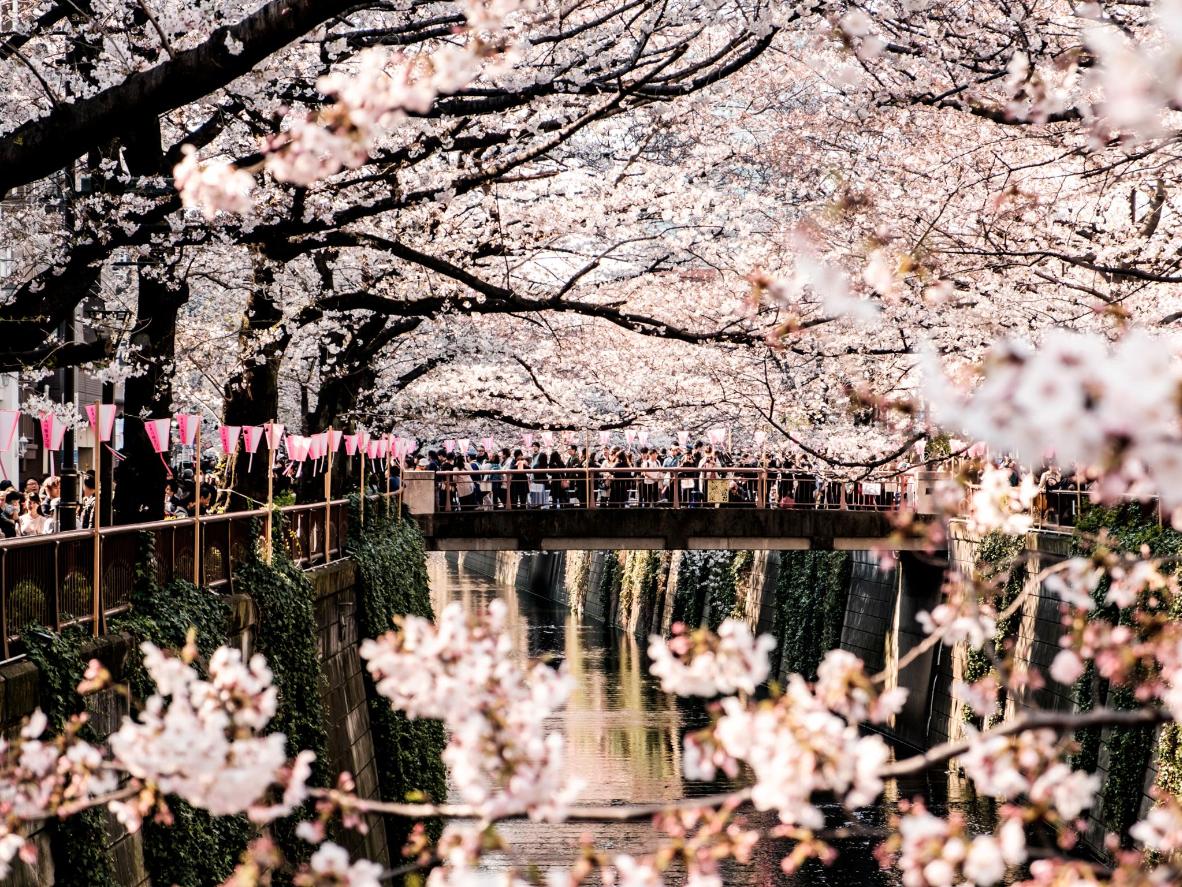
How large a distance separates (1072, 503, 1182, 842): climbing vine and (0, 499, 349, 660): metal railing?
31.9 ft

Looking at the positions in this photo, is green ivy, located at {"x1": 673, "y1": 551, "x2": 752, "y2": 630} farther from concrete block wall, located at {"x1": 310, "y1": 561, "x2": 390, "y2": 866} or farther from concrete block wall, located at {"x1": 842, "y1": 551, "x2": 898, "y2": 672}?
concrete block wall, located at {"x1": 310, "y1": 561, "x2": 390, "y2": 866}

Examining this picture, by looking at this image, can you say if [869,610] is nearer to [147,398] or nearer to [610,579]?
[610,579]

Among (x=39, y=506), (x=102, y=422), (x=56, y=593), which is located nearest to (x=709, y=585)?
(x=39, y=506)

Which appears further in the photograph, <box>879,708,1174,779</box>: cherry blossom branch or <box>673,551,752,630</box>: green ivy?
<box>673,551,752,630</box>: green ivy

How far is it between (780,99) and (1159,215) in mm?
5348

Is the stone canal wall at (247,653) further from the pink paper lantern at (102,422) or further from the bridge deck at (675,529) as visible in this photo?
the bridge deck at (675,529)

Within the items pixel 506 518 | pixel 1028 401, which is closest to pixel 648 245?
pixel 506 518

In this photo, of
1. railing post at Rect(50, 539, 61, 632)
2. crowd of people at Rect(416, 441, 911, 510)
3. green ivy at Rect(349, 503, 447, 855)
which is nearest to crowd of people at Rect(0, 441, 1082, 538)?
crowd of people at Rect(416, 441, 911, 510)

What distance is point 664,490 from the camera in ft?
119

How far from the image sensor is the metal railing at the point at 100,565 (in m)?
9.64

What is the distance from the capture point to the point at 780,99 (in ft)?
64.6

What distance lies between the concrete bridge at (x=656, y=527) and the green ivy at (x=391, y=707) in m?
5.21

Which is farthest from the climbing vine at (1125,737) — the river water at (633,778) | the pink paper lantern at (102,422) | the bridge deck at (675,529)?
the pink paper lantern at (102,422)

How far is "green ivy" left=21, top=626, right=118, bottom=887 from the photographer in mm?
9336
